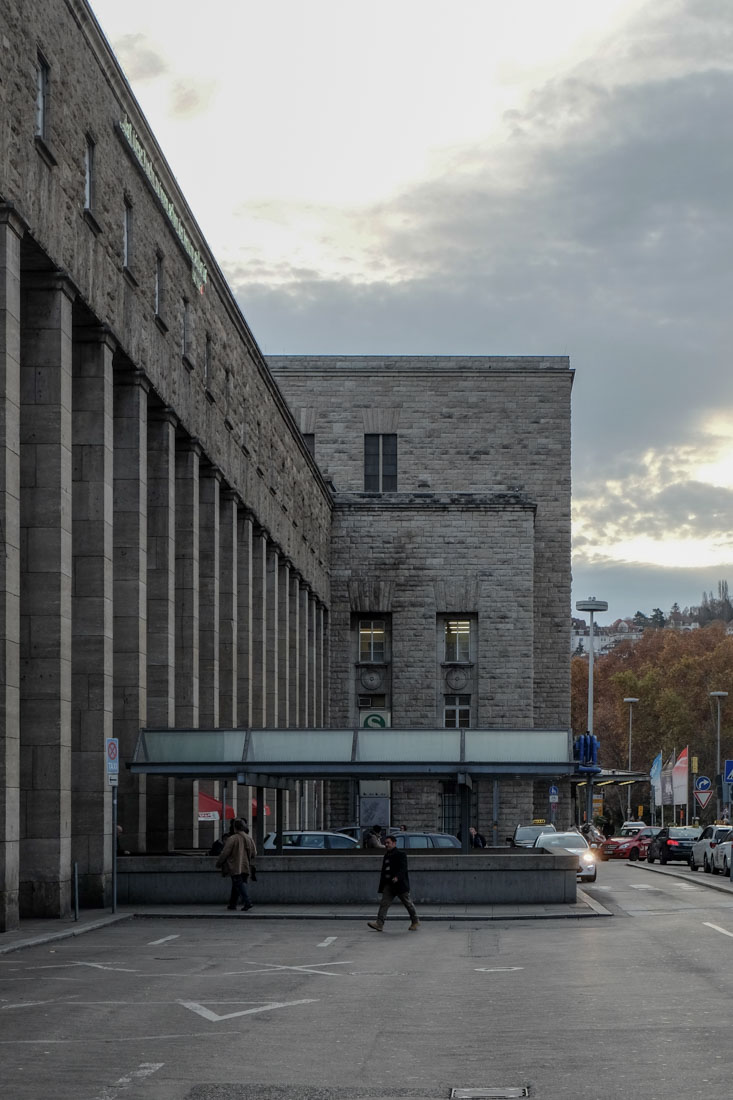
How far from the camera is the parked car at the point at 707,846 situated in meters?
56.4

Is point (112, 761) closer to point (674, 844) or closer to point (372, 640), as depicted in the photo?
point (372, 640)

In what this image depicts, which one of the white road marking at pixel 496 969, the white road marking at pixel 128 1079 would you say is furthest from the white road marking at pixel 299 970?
the white road marking at pixel 128 1079

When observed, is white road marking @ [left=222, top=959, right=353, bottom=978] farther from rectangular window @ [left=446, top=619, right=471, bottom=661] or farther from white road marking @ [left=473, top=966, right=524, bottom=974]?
rectangular window @ [left=446, top=619, right=471, bottom=661]

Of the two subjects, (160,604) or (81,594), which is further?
(160,604)

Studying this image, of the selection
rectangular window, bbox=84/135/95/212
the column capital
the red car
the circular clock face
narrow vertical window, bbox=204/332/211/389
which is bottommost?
the red car

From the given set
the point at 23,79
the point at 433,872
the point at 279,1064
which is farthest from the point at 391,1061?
the point at 433,872

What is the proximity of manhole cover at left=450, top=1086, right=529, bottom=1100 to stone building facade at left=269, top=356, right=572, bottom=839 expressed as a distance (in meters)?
57.8

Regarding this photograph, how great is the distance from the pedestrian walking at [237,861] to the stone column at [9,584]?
19.0 ft

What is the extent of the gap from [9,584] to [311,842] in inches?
628

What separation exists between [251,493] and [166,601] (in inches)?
505

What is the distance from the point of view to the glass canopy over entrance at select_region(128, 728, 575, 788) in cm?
3434

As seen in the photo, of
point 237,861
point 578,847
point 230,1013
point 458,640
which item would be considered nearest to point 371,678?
point 458,640

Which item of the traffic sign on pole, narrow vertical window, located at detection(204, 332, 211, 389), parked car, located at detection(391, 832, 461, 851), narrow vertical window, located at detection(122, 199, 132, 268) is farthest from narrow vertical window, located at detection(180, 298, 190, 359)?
the traffic sign on pole

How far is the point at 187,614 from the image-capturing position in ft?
130
